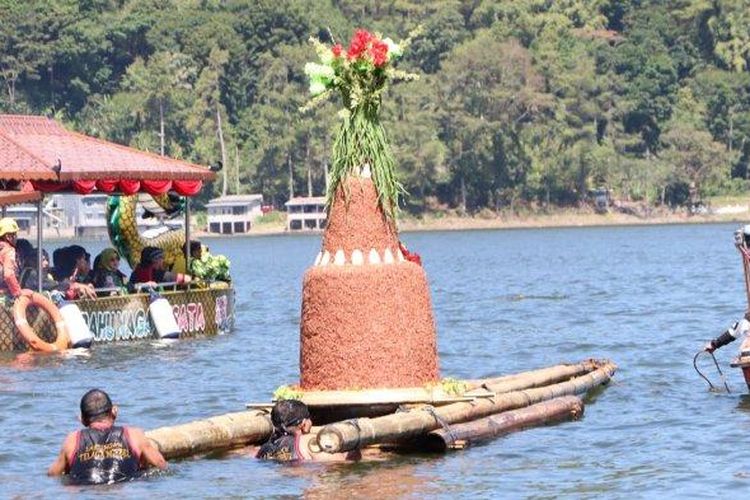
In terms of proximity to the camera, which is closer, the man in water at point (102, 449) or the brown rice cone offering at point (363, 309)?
the man in water at point (102, 449)

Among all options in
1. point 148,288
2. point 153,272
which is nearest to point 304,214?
point 153,272

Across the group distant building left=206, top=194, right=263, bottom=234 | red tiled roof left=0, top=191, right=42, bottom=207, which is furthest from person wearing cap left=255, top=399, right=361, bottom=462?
distant building left=206, top=194, right=263, bottom=234

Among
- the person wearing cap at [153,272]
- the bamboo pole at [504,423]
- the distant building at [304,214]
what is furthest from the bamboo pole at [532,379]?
the distant building at [304,214]

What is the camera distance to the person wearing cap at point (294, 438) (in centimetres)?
2180

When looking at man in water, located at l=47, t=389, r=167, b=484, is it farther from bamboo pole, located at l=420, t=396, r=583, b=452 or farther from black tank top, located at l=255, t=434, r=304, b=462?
bamboo pole, located at l=420, t=396, r=583, b=452

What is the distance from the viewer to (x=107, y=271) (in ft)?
128

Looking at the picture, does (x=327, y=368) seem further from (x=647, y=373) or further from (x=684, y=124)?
(x=684, y=124)

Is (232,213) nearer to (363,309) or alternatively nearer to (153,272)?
(153,272)

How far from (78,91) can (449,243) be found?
1751 inches

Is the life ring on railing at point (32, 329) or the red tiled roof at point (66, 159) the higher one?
the red tiled roof at point (66, 159)

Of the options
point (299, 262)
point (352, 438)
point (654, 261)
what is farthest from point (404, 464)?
point (299, 262)

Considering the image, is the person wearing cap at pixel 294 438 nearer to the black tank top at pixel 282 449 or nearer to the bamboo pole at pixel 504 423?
the black tank top at pixel 282 449

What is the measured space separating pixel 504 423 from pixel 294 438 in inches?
118

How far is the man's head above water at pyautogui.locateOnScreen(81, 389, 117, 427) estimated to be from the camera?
804 inches
